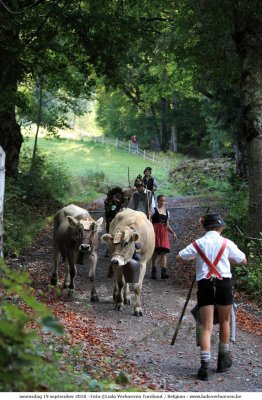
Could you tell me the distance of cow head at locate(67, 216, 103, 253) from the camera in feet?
36.5

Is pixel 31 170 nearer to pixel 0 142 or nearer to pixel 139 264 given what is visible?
pixel 0 142

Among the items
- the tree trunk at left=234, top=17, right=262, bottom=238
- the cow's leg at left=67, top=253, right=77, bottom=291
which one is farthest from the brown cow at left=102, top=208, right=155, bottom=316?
the tree trunk at left=234, top=17, right=262, bottom=238

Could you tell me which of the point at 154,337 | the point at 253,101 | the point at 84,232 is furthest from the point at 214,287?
the point at 253,101

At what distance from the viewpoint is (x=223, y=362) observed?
7.52 m

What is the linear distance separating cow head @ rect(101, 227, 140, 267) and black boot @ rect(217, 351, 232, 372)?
3.08 metres

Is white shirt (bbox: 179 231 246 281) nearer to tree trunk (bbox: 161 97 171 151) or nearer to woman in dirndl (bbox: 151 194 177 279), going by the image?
woman in dirndl (bbox: 151 194 177 279)

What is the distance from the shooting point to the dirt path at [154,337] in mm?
7121

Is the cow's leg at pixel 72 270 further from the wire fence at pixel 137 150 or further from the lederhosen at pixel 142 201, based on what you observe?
the wire fence at pixel 137 150

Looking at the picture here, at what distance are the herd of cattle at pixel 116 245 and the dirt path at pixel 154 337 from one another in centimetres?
45

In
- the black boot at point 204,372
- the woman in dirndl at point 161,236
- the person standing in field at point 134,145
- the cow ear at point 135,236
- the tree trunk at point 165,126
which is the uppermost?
the tree trunk at point 165,126

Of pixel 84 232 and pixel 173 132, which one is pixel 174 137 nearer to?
pixel 173 132

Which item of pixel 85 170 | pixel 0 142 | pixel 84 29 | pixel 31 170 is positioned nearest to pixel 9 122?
pixel 0 142

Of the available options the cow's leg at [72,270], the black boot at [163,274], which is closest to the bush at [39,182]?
the black boot at [163,274]

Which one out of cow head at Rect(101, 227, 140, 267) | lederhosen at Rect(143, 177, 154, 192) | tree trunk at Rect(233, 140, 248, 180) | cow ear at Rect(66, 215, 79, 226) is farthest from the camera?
tree trunk at Rect(233, 140, 248, 180)
